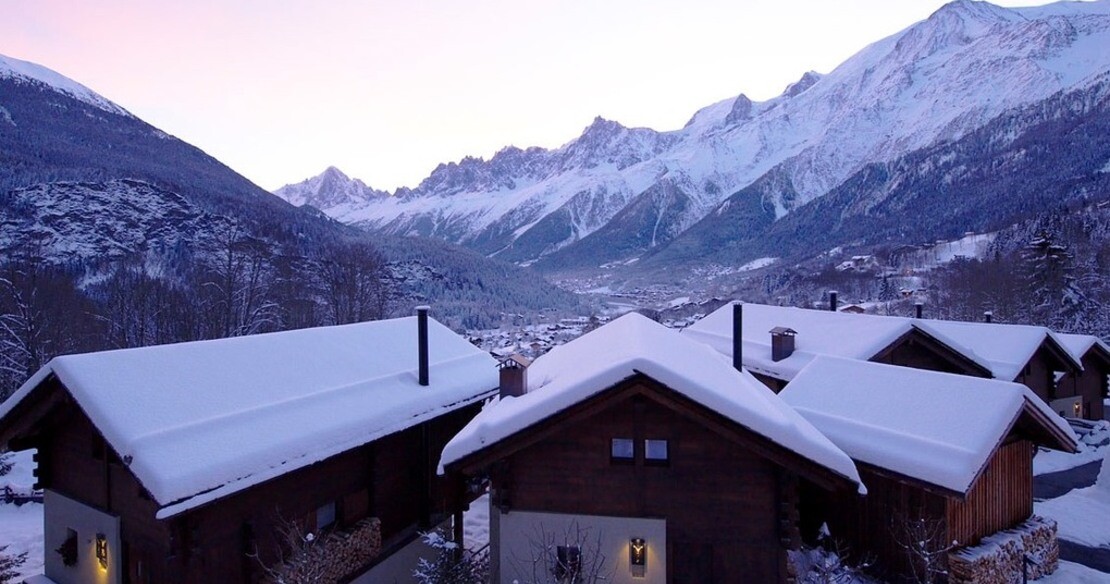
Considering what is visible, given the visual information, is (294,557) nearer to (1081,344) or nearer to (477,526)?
(477,526)

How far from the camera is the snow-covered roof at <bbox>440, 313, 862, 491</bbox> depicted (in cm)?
854

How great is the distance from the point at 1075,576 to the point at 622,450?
1136cm

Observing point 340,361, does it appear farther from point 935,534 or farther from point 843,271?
point 843,271

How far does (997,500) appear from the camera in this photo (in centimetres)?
1203

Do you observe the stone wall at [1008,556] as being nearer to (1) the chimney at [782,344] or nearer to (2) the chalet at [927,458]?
(2) the chalet at [927,458]

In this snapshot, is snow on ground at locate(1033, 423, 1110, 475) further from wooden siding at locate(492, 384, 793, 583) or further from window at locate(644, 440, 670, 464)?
window at locate(644, 440, 670, 464)

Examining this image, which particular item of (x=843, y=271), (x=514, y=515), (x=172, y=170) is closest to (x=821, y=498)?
(x=514, y=515)

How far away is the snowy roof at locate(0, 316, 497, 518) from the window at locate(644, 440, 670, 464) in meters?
5.44

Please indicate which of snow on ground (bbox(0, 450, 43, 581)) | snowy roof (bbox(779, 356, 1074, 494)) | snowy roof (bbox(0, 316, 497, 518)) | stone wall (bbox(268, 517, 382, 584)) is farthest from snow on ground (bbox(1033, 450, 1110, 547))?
snow on ground (bbox(0, 450, 43, 581))

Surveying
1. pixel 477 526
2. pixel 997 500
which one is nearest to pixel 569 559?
pixel 477 526

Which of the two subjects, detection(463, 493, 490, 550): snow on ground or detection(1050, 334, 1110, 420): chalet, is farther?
detection(1050, 334, 1110, 420): chalet

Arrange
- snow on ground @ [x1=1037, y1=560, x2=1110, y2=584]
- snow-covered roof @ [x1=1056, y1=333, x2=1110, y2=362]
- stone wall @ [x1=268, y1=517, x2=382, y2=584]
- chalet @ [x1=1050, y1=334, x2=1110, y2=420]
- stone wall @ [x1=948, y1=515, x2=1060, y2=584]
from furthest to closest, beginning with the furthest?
chalet @ [x1=1050, y1=334, x2=1110, y2=420] → snow-covered roof @ [x1=1056, y1=333, x2=1110, y2=362] → snow on ground @ [x1=1037, y1=560, x2=1110, y2=584] → stone wall @ [x1=948, y1=515, x2=1060, y2=584] → stone wall @ [x1=268, y1=517, x2=382, y2=584]

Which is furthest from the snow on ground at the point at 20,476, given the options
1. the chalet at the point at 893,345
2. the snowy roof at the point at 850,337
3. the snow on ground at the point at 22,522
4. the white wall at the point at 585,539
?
the snowy roof at the point at 850,337

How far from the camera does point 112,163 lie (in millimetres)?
88000
